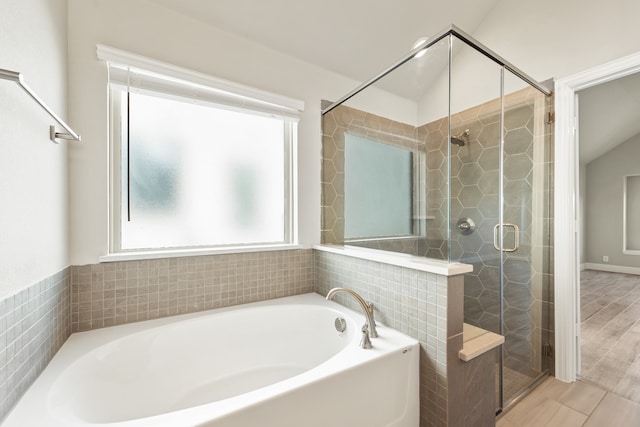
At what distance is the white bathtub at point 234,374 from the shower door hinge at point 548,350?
1.29m

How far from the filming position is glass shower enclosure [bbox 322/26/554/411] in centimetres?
165

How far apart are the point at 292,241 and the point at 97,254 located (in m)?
1.19

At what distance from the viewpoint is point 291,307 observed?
5.81ft

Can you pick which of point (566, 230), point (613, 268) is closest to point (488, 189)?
point (566, 230)

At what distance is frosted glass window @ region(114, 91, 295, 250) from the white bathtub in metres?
0.53

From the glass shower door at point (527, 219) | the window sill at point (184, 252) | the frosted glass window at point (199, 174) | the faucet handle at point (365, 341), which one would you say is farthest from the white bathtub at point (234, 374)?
the glass shower door at point (527, 219)

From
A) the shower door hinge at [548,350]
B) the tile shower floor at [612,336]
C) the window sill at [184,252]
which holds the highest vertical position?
the window sill at [184,252]

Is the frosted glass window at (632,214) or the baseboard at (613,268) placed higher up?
the frosted glass window at (632,214)

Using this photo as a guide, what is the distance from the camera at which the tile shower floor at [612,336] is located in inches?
68.0

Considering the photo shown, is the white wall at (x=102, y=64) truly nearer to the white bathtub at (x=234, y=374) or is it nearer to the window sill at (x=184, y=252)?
the window sill at (x=184, y=252)

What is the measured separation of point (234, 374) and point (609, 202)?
Result: 6.96 metres

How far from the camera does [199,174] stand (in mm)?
1753

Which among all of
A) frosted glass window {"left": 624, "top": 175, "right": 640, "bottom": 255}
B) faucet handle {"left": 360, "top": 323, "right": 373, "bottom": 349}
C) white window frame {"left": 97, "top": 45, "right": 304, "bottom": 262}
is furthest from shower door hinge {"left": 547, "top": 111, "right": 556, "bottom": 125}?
frosted glass window {"left": 624, "top": 175, "right": 640, "bottom": 255}

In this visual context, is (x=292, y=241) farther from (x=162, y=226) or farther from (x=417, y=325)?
(x=417, y=325)
